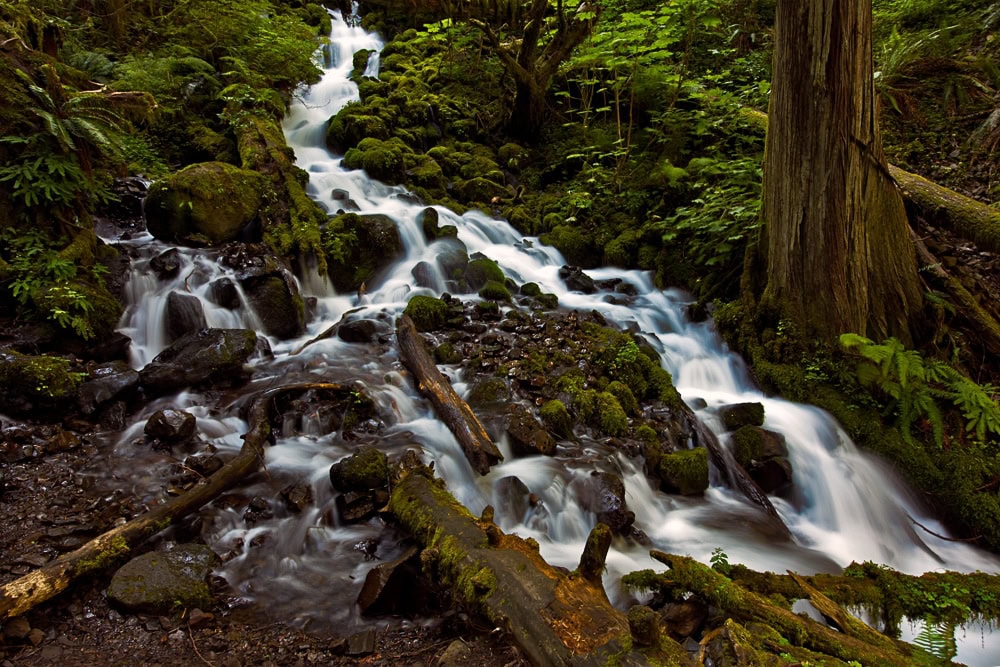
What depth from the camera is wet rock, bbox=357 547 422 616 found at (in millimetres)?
3178

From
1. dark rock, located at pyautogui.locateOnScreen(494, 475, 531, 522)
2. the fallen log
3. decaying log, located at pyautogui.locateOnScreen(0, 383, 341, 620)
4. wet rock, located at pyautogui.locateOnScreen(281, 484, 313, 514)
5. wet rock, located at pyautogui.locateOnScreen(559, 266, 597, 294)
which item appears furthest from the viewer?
wet rock, located at pyautogui.locateOnScreen(559, 266, 597, 294)

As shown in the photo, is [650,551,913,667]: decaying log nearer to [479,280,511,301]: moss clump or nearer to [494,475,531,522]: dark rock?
[494,475,531,522]: dark rock

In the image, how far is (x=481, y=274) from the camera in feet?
28.0

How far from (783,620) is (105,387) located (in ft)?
18.6

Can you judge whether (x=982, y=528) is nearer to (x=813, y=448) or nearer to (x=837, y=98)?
(x=813, y=448)

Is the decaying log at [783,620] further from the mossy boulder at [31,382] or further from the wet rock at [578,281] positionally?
the wet rock at [578,281]

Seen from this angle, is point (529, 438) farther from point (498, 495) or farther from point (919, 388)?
point (919, 388)

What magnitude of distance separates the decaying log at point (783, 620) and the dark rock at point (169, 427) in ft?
13.2

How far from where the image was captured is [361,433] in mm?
5113

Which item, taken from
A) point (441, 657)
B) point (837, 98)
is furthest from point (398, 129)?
point (441, 657)

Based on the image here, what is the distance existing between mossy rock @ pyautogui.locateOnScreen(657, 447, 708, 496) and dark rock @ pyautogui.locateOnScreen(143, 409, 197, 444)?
4344 mm

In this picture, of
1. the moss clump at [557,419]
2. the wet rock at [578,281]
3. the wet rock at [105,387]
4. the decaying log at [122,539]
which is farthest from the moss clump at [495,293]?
the wet rock at [105,387]

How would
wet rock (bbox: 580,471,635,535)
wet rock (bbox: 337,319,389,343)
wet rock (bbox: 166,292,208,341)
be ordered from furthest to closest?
wet rock (bbox: 337,319,389,343)
wet rock (bbox: 166,292,208,341)
wet rock (bbox: 580,471,635,535)

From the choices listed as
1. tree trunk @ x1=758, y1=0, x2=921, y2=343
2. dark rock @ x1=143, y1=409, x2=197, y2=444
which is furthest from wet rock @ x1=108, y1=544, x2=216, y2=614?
tree trunk @ x1=758, y1=0, x2=921, y2=343
